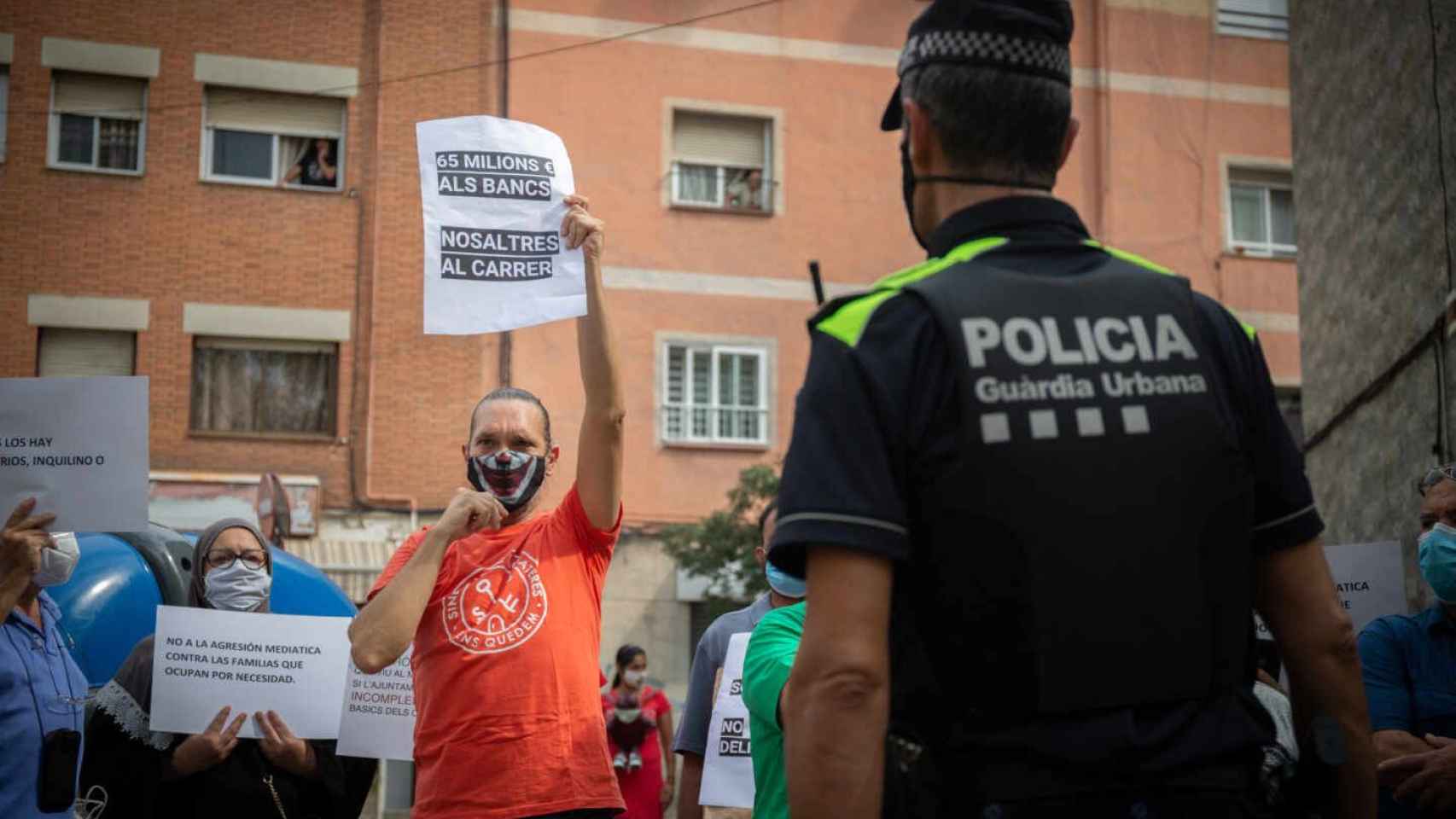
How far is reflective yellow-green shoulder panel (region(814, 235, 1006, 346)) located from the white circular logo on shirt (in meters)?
2.23

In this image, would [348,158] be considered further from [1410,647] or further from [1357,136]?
[1410,647]

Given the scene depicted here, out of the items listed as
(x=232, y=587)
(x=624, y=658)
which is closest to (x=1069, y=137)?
(x=232, y=587)

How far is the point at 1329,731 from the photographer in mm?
2211

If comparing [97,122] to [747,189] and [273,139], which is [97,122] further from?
[747,189]

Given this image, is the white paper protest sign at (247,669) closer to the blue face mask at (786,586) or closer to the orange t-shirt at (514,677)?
the orange t-shirt at (514,677)

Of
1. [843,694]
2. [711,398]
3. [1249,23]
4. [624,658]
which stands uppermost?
[1249,23]

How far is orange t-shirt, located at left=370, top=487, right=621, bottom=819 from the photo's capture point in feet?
13.2

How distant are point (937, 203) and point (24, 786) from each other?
3788mm

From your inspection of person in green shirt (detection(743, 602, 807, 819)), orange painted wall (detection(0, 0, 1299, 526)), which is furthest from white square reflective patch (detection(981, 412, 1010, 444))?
orange painted wall (detection(0, 0, 1299, 526))

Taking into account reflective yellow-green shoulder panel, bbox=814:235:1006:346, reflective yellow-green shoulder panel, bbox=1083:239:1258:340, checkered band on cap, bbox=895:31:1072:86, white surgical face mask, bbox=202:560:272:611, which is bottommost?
white surgical face mask, bbox=202:560:272:611

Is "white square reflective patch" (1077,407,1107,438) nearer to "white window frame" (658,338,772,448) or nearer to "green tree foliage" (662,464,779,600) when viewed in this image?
"green tree foliage" (662,464,779,600)

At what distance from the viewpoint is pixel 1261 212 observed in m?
24.0

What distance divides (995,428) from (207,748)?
12.2 ft

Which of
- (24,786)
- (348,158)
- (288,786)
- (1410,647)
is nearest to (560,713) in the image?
(288,786)
